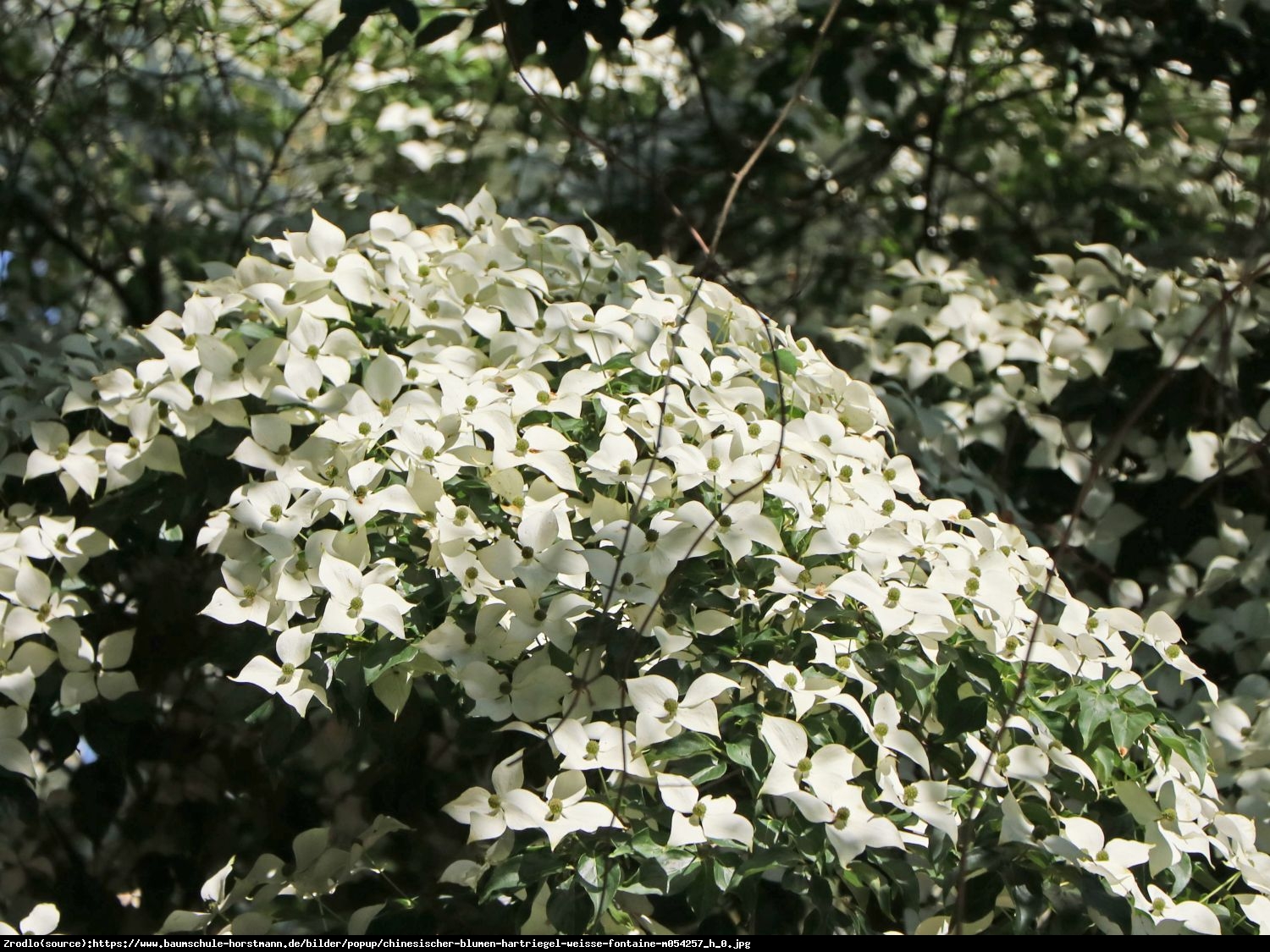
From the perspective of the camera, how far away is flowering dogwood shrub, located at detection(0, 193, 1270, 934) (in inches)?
45.1

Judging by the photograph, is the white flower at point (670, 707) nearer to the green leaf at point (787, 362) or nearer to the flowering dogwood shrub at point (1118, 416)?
the green leaf at point (787, 362)

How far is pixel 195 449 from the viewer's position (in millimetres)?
1510

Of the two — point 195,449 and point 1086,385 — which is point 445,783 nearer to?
point 195,449

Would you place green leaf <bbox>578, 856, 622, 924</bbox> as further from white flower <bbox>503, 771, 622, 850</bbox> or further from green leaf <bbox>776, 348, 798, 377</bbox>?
green leaf <bbox>776, 348, 798, 377</bbox>

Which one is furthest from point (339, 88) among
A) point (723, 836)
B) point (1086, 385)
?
point (723, 836)

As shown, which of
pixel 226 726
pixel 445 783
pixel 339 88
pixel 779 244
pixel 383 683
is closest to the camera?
pixel 383 683

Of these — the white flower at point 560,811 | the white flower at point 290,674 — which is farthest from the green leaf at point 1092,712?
the white flower at point 290,674

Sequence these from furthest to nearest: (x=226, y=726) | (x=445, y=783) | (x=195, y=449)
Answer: (x=226, y=726) → (x=445, y=783) → (x=195, y=449)

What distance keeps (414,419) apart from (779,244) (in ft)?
5.85

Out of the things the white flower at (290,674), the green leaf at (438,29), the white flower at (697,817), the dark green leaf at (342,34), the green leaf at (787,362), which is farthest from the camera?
the green leaf at (438,29)

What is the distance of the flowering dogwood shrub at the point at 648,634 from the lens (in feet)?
3.76

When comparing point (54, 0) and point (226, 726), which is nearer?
point (226, 726)

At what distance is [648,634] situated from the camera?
122 centimetres

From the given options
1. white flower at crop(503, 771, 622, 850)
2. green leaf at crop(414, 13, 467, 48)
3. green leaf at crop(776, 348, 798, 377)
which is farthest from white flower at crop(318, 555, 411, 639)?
green leaf at crop(414, 13, 467, 48)
